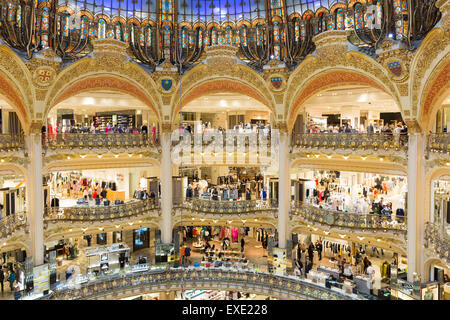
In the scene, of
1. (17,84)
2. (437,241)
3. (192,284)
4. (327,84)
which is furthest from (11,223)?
(437,241)

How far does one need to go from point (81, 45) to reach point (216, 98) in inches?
365

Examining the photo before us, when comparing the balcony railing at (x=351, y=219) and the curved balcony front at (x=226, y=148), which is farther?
the curved balcony front at (x=226, y=148)

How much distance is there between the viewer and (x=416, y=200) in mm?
15234

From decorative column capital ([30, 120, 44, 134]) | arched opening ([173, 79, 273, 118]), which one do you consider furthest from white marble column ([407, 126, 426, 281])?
decorative column capital ([30, 120, 44, 134])

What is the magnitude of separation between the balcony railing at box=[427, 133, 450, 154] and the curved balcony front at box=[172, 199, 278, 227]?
8.66 meters


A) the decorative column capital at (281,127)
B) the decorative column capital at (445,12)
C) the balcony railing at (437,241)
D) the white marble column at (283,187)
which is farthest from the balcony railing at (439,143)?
the white marble column at (283,187)

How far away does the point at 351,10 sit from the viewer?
16703 mm

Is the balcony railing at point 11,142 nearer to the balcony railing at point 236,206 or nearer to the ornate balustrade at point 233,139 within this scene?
the ornate balustrade at point 233,139

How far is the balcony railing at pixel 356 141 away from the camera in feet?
52.5

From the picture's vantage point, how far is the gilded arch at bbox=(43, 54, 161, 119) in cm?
1777

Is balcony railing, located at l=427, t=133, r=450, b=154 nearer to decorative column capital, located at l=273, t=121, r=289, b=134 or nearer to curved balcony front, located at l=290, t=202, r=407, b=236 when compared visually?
curved balcony front, located at l=290, t=202, r=407, b=236

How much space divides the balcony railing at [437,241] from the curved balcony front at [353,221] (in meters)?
1.11

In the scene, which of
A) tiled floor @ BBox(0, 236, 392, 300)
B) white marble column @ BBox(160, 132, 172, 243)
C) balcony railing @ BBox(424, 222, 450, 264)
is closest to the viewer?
balcony railing @ BBox(424, 222, 450, 264)

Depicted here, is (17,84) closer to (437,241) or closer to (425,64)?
(425,64)
